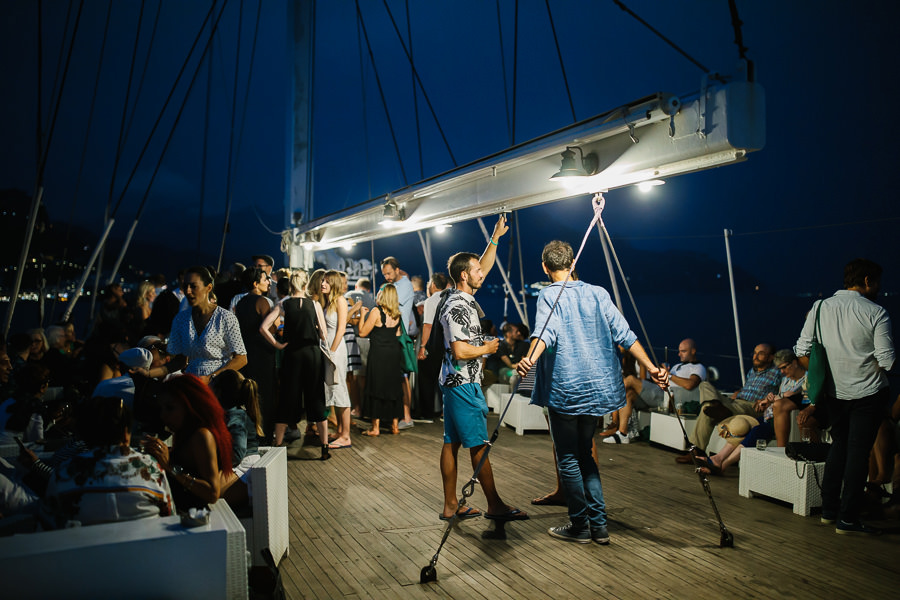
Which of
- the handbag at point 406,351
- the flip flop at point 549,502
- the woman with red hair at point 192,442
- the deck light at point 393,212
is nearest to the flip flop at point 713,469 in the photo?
the flip flop at point 549,502

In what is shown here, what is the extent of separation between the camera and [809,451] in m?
3.84

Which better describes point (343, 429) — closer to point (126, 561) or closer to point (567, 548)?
point (567, 548)

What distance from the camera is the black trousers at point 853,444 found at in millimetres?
3410

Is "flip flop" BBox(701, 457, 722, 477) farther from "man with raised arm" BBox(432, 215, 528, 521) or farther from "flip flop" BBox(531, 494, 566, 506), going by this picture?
"man with raised arm" BBox(432, 215, 528, 521)

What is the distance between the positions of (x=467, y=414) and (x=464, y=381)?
0.18 metres

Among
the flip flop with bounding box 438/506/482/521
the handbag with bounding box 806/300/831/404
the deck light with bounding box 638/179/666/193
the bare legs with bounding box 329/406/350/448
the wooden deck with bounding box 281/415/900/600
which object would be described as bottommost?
the wooden deck with bounding box 281/415/900/600

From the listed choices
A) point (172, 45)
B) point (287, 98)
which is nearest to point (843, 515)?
point (287, 98)

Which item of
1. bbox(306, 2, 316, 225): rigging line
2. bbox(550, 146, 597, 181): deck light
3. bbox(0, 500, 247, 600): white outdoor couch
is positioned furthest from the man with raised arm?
bbox(306, 2, 316, 225): rigging line

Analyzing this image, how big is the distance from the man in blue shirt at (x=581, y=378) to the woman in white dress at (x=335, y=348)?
2.59 m

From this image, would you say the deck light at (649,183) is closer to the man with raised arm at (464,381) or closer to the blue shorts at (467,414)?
the man with raised arm at (464,381)

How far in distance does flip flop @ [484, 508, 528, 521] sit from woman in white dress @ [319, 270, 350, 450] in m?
2.13

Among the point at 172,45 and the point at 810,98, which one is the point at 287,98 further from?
the point at 810,98

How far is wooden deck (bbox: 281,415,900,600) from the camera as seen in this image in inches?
108

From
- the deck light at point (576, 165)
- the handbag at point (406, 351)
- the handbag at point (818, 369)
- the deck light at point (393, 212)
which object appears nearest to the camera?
the handbag at point (818, 369)
